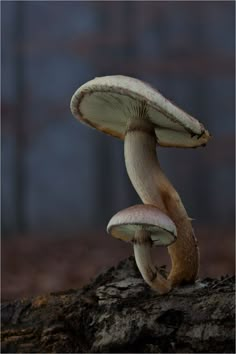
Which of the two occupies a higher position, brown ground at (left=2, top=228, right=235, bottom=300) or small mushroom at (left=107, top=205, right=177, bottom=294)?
small mushroom at (left=107, top=205, right=177, bottom=294)

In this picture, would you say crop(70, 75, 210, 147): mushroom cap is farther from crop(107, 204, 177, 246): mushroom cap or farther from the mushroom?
crop(107, 204, 177, 246): mushroom cap

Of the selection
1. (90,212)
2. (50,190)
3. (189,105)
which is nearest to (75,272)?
(189,105)

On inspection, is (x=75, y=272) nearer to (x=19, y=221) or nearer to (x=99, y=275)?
(x=99, y=275)

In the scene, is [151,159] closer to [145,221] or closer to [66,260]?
[145,221]

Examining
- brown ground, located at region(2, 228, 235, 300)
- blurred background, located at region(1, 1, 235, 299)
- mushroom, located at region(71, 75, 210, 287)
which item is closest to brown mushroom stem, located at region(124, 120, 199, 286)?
mushroom, located at region(71, 75, 210, 287)

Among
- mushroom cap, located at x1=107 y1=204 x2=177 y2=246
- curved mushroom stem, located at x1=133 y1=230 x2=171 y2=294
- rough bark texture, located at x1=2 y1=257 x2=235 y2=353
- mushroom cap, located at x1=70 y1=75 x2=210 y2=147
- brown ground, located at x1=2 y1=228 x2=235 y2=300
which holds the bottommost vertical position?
brown ground, located at x1=2 y1=228 x2=235 y2=300

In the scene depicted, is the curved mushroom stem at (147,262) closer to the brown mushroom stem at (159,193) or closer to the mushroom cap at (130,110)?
the brown mushroom stem at (159,193)

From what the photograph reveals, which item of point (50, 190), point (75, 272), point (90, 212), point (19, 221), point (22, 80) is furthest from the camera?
point (50, 190)
